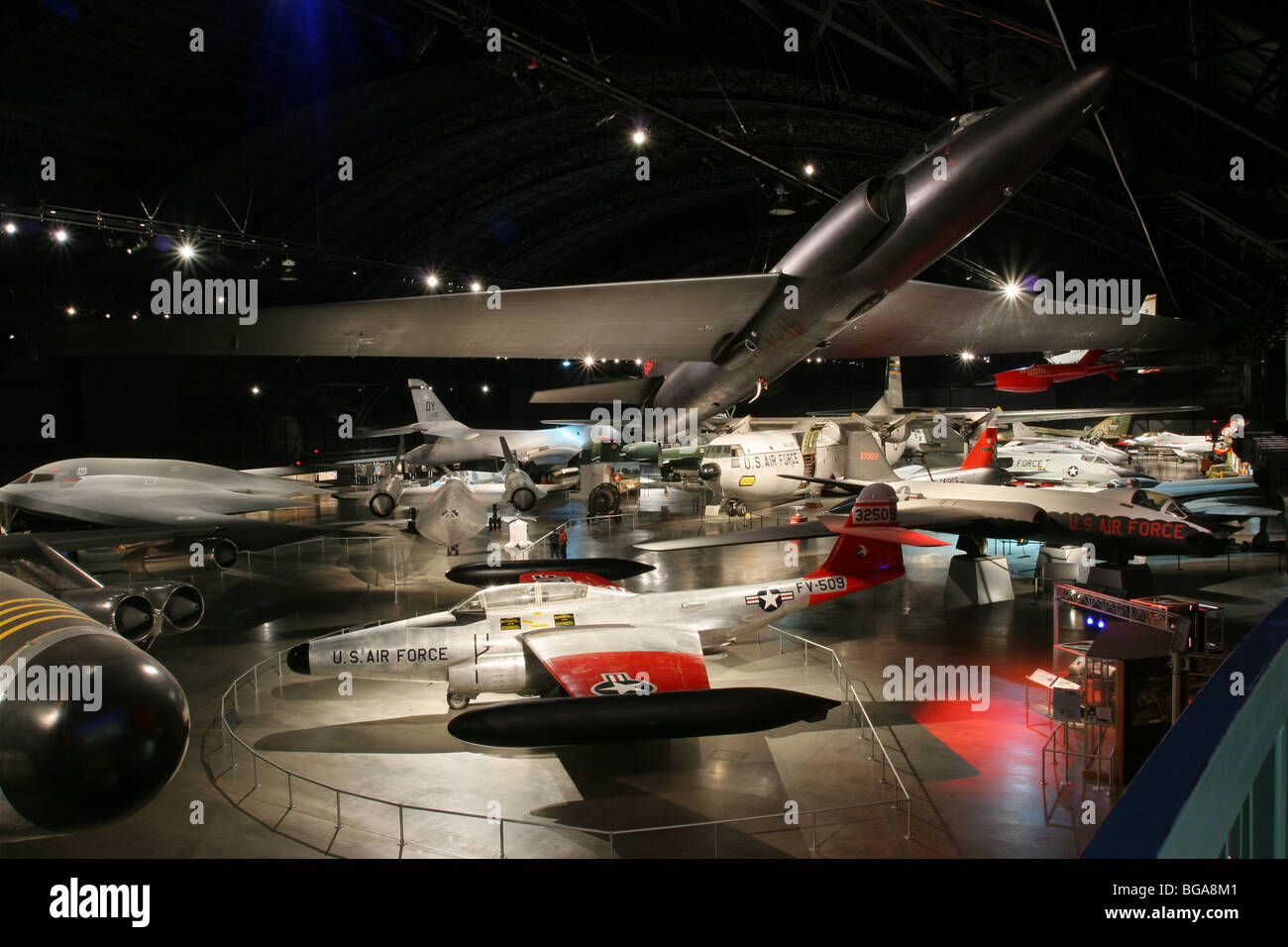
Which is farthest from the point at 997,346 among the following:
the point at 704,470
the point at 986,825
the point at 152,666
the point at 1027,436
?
the point at 1027,436

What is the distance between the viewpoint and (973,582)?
46.4 feet

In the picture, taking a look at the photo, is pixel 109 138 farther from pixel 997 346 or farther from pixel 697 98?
pixel 997 346

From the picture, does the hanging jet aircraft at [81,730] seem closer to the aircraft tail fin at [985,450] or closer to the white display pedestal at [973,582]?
the white display pedestal at [973,582]

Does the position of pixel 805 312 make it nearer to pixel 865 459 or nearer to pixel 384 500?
pixel 865 459

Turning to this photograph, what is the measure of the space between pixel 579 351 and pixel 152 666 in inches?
272

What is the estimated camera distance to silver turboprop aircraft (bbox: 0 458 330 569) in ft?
45.8

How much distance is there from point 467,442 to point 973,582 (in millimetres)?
24015

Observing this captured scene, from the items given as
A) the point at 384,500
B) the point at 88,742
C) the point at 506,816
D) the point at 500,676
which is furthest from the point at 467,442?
the point at 88,742

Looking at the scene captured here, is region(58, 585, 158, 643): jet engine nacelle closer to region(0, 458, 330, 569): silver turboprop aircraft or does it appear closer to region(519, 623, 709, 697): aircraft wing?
region(519, 623, 709, 697): aircraft wing

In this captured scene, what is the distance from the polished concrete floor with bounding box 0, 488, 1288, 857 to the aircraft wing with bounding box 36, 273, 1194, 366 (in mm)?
4401

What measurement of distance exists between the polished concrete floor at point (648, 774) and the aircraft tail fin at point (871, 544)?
1.21 m

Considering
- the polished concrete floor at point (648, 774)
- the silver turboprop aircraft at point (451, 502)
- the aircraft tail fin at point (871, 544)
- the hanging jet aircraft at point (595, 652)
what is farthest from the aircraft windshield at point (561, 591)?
the silver turboprop aircraft at point (451, 502)

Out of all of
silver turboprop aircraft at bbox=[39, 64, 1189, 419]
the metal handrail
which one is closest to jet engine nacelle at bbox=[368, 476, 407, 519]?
the metal handrail

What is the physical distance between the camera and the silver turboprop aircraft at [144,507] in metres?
14.0
